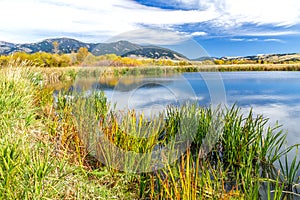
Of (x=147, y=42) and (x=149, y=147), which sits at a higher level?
(x=147, y=42)

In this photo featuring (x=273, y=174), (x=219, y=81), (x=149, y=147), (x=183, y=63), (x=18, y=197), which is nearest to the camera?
(x=18, y=197)

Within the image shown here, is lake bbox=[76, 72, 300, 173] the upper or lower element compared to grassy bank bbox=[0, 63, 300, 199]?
upper

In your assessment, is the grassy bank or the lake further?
the lake

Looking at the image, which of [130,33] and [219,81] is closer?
[130,33]

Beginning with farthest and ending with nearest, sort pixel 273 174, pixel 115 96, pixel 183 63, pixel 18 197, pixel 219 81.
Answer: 1. pixel 115 96
2. pixel 183 63
3. pixel 219 81
4. pixel 273 174
5. pixel 18 197

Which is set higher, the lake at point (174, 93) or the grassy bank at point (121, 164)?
the lake at point (174, 93)

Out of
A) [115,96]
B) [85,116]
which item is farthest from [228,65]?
[85,116]

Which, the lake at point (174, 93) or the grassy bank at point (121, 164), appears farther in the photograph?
the lake at point (174, 93)

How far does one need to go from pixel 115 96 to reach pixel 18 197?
3943mm

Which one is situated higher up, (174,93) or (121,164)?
(174,93)

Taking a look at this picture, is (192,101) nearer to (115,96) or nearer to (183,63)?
(183,63)

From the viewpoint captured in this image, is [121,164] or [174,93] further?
[174,93]

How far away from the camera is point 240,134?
4.15 meters

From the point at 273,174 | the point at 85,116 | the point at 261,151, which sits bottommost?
the point at 273,174
